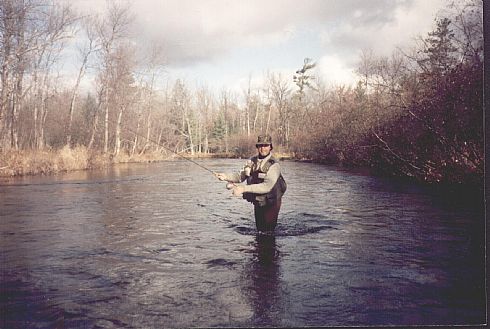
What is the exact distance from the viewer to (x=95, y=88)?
1255 inches

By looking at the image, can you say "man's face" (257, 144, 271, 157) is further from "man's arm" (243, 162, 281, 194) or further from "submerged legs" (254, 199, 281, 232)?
"submerged legs" (254, 199, 281, 232)

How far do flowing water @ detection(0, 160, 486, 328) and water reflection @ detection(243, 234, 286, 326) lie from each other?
0.01 meters

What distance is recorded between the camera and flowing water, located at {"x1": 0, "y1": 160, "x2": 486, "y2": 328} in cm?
381

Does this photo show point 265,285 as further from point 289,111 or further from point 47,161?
point 289,111

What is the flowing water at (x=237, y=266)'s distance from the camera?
3812 mm

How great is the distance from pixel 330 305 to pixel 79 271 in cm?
294

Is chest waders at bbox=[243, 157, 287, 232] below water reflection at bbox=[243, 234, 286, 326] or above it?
above

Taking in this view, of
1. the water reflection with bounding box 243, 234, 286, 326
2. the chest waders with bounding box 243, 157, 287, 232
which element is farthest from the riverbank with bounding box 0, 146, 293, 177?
the water reflection with bounding box 243, 234, 286, 326

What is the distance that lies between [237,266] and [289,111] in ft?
146

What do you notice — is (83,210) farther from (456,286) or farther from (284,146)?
(284,146)

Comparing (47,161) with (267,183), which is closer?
(267,183)

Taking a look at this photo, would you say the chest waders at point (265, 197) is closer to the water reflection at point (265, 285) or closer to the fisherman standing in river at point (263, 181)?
the fisherman standing in river at point (263, 181)

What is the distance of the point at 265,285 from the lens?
14.6 ft

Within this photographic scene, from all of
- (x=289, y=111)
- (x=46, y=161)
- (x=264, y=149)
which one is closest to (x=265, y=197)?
(x=264, y=149)
